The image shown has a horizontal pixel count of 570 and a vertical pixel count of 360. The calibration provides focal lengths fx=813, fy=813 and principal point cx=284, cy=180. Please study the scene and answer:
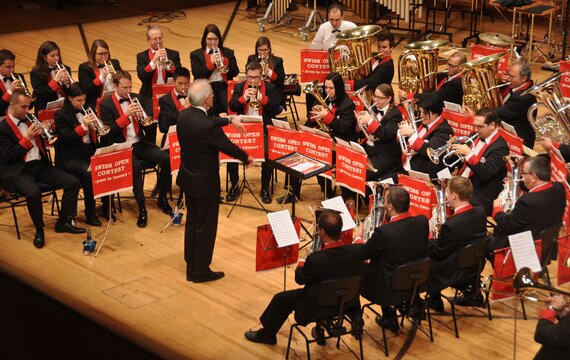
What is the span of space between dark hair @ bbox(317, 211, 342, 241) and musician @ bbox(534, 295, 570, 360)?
1297 mm

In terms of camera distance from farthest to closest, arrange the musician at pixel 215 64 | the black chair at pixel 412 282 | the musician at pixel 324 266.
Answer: the musician at pixel 215 64
the black chair at pixel 412 282
the musician at pixel 324 266

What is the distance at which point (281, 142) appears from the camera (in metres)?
7.27

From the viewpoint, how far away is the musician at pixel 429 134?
23.0ft

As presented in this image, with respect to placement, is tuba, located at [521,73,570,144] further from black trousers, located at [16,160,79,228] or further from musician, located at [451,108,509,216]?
black trousers, located at [16,160,79,228]

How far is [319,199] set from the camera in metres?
8.02

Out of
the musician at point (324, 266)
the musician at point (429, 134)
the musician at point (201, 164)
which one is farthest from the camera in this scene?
the musician at point (429, 134)

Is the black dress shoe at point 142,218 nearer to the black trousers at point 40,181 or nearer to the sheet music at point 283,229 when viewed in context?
the black trousers at point 40,181

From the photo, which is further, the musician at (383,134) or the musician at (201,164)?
the musician at (383,134)

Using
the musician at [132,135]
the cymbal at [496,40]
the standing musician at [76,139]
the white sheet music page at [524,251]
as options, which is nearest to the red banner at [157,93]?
the musician at [132,135]

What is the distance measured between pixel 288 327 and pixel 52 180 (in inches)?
101

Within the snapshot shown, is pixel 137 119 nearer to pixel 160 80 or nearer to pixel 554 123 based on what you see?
pixel 160 80

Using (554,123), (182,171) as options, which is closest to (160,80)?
(182,171)

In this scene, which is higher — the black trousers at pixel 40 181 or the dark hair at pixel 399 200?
the dark hair at pixel 399 200

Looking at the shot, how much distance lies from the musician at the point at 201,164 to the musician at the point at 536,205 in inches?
77.3
